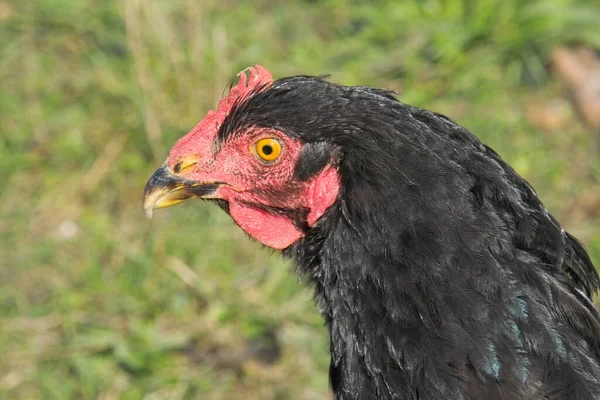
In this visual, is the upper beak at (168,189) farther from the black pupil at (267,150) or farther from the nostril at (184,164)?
the black pupil at (267,150)

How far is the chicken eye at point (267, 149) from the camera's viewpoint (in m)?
2.48

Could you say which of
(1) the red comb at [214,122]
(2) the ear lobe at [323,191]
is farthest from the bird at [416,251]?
(1) the red comb at [214,122]

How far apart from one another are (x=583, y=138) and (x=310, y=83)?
155 inches

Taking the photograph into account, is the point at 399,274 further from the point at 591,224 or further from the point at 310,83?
the point at 591,224

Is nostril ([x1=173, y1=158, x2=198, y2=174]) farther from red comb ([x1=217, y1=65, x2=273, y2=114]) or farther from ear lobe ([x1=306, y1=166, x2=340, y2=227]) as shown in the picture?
ear lobe ([x1=306, y1=166, x2=340, y2=227])

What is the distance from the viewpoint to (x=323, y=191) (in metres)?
2.40

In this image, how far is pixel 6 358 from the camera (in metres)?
4.48

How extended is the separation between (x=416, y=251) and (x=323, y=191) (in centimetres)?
36

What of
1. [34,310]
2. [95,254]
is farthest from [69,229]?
[34,310]

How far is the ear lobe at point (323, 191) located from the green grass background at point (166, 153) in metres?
2.16

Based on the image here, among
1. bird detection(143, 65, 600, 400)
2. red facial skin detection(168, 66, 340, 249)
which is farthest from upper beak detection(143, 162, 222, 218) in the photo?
bird detection(143, 65, 600, 400)

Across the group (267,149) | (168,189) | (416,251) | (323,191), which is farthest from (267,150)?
(416,251)

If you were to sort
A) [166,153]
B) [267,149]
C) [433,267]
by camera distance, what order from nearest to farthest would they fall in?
[433,267] < [267,149] < [166,153]

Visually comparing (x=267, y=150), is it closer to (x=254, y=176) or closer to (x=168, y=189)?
(x=254, y=176)
